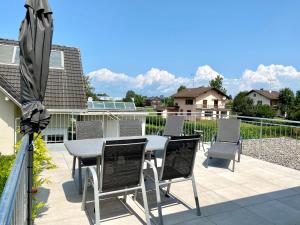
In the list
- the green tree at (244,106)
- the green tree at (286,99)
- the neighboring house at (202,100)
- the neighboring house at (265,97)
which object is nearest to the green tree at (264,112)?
the green tree at (244,106)

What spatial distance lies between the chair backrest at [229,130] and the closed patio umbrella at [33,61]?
A: 484cm

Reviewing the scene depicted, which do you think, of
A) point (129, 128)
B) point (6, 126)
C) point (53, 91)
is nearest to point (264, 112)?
point (53, 91)

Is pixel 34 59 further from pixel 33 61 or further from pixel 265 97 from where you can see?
pixel 265 97

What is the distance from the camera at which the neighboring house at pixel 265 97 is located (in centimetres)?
5516

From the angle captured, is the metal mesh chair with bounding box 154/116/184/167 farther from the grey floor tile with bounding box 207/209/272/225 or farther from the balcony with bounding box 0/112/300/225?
the grey floor tile with bounding box 207/209/272/225

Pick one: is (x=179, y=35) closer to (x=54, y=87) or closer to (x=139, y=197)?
(x=54, y=87)

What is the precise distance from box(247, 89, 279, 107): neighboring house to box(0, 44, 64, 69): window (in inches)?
2019

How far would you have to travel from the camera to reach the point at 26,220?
8.23 feet

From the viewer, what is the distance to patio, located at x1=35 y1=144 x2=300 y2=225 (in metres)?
3.39

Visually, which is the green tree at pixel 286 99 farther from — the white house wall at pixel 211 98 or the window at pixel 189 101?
the window at pixel 189 101

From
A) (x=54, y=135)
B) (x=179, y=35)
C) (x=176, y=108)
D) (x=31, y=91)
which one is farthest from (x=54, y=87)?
(x=176, y=108)

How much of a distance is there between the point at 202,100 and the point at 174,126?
1754 inches

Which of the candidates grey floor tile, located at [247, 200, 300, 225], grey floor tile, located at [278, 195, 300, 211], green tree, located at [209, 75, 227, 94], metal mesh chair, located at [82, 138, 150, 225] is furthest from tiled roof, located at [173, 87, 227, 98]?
metal mesh chair, located at [82, 138, 150, 225]

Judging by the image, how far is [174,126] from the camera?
22.1ft
